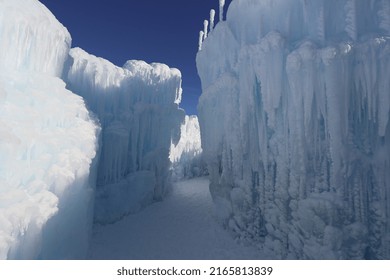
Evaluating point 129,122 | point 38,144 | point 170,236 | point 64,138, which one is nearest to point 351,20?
point 64,138

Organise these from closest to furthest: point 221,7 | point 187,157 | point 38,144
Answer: point 38,144 < point 221,7 < point 187,157

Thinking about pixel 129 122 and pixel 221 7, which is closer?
pixel 221 7

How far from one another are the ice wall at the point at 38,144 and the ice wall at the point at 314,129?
8.46 metres

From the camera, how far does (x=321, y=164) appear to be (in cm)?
1229

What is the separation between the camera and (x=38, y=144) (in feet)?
A: 29.0

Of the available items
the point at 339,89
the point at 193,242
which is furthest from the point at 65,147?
the point at 339,89

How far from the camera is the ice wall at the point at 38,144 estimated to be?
6887 millimetres

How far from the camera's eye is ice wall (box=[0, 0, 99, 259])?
6.89 meters

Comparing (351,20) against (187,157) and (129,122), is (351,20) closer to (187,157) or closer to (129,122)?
(129,122)

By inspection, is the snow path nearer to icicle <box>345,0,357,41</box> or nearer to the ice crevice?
the ice crevice

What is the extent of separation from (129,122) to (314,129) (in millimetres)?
13259

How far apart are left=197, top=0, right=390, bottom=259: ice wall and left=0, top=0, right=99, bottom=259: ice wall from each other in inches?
333

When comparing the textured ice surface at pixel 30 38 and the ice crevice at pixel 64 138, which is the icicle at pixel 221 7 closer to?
the ice crevice at pixel 64 138

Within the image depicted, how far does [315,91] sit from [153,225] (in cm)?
1265
